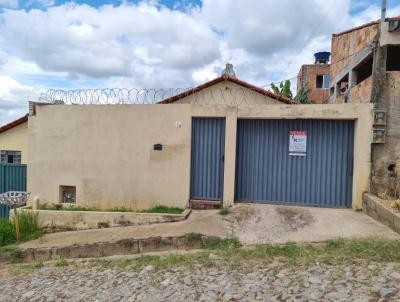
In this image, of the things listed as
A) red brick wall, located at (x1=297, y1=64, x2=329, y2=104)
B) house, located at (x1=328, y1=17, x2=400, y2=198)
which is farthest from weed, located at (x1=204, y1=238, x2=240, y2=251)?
red brick wall, located at (x1=297, y1=64, x2=329, y2=104)

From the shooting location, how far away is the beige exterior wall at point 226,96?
1124 centimetres

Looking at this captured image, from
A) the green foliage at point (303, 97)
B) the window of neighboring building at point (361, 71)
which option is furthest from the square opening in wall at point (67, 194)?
the green foliage at point (303, 97)

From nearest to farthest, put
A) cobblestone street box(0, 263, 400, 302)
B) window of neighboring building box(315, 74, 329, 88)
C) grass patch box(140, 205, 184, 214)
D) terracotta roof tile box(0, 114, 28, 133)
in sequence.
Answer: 1. cobblestone street box(0, 263, 400, 302)
2. grass patch box(140, 205, 184, 214)
3. terracotta roof tile box(0, 114, 28, 133)
4. window of neighboring building box(315, 74, 329, 88)

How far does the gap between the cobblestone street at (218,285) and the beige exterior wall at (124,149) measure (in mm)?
3038

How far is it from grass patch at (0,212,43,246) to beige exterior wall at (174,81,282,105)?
18.1 ft

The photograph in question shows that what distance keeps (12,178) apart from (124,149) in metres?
4.44

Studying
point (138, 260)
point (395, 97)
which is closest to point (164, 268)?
point (138, 260)

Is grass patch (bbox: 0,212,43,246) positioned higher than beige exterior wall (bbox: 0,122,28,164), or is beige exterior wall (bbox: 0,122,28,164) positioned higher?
beige exterior wall (bbox: 0,122,28,164)

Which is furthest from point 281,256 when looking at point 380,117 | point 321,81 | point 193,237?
point 321,81

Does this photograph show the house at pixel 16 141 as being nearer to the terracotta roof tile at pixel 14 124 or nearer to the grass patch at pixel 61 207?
the terracotta roof tile at pixel 14 124

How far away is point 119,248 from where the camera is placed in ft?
20.8

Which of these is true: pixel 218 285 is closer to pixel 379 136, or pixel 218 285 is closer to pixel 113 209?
pixel 113 209

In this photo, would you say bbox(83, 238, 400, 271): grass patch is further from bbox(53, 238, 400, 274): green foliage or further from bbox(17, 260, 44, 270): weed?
bbox(17, 260, 44, 270): weed

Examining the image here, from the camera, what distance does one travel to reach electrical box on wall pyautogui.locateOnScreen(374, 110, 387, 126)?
6.91m
